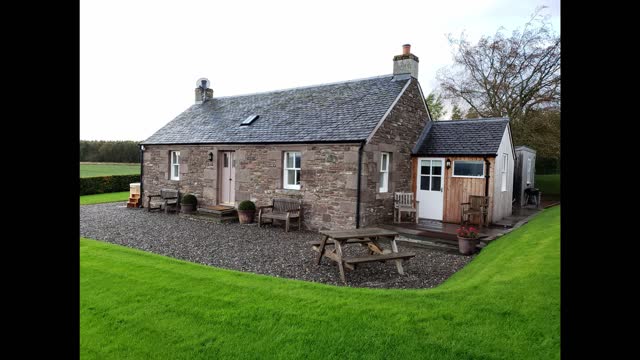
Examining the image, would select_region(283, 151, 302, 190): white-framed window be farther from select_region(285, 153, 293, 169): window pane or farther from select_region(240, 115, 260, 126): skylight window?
select_region(240, 115, 260, 126): skylight window

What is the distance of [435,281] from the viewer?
7543mm

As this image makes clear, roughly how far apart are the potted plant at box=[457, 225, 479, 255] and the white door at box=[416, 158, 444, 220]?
13.1ft

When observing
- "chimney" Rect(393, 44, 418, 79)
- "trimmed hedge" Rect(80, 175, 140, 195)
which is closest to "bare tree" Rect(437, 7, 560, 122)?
"chimney" Rect(393, 44, 418, 79)

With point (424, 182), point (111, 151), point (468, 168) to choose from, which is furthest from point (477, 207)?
point (111, 151)

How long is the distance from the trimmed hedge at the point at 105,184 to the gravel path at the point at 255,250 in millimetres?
10371

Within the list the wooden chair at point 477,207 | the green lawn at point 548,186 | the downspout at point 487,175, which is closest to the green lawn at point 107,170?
the wooden chair at point 477,207

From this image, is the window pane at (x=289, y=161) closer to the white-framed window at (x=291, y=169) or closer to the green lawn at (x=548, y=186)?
the white-framed window at (x=291, y=169)

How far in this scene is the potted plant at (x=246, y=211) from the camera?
14.0m

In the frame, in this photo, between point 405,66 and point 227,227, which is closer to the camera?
point 227,227

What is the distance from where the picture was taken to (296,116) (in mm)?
14984

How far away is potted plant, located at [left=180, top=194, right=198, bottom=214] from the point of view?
16.0 m
